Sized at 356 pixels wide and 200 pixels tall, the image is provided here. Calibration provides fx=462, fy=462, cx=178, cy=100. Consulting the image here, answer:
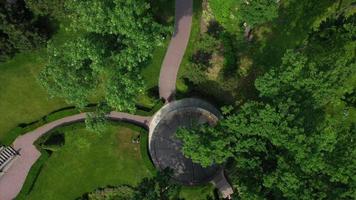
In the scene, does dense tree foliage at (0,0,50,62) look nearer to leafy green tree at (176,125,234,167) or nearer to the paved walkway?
the paved walkway

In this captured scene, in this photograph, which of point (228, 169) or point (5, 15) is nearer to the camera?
point (5, 15)

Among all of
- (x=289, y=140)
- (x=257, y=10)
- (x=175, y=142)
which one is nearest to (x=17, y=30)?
(x=175, y=142)

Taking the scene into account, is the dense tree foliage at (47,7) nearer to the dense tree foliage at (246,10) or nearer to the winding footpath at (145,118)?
the winding footpath at (145,118)

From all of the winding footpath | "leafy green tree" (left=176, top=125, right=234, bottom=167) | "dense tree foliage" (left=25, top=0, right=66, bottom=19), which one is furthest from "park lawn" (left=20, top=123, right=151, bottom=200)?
"dense tree foliage" (left=25, top=0, right=66, bottom=19)

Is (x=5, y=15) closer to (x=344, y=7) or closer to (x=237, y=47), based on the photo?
(x=237, y=47)

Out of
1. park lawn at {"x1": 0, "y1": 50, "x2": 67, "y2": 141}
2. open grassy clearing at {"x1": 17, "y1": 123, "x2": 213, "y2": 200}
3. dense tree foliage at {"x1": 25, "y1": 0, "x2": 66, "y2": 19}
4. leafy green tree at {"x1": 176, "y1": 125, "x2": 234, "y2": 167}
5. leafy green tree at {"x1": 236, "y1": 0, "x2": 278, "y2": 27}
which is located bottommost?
leafy green tree at {"x1": 176, "y1": 125, "x2": 234, "y2": 167}

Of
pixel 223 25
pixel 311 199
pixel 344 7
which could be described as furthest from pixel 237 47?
pixel 311 199
